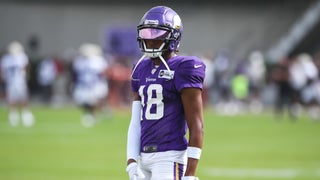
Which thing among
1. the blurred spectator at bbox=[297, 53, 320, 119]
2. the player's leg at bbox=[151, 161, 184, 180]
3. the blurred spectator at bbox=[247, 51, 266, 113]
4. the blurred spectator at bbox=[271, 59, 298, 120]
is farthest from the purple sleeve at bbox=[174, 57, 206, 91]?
the blurred spectator at bbox=[247, 51, 266, 113]

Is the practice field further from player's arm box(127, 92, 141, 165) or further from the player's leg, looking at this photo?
the player's leg

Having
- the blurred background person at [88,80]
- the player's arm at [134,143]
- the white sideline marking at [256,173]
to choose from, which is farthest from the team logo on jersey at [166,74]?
the blurred background person at [88,80]

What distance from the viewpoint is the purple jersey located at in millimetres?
6668

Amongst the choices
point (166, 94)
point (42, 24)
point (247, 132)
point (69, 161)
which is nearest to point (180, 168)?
point (166, 94)

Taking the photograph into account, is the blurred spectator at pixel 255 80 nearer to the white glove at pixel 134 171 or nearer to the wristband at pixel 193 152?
the white glove at pixel 134 171

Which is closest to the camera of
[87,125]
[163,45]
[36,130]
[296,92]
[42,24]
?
[163,45]

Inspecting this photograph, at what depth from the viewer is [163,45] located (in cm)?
674

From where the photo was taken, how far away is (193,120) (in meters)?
6.66

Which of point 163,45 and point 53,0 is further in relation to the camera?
point 53,0

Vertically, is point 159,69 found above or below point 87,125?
above

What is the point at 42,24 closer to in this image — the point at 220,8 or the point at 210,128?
the point at 220,8

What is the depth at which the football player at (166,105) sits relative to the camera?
6.66m

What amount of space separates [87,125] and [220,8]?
18.9m

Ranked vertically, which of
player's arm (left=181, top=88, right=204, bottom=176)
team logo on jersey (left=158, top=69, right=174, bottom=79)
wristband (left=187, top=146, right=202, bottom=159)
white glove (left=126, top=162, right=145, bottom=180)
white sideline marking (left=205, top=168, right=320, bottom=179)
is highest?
team logo on jersey (left=158, top=69, right=174, bottom=79)
